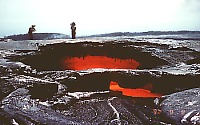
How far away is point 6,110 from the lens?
8.40ft

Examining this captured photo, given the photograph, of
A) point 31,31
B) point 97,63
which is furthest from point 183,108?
point 31,31

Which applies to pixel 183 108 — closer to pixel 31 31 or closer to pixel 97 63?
pixel 97 63

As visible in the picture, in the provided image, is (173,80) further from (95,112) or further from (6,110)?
(6,110)

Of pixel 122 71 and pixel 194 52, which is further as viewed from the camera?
pixel 194 52

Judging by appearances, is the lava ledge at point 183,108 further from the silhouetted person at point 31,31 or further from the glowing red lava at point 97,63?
the silhouetted person at point 31,31

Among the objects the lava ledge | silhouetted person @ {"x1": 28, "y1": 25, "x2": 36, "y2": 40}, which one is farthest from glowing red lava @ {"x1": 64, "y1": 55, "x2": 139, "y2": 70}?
the lava ledge

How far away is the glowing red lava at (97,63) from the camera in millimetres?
6066

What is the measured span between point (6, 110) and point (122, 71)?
6.02 ft

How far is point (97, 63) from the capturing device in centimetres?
686

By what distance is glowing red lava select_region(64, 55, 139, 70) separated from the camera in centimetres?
607

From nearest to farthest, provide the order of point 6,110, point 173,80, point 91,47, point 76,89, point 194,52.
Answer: point 6,110 → point 76,89 → point 173,80 → point 194,52 → point 91,47

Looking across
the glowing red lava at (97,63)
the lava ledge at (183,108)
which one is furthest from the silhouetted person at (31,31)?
the lava ledge at (183,108)

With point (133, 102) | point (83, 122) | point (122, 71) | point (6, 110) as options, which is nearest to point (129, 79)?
point (122, 71)

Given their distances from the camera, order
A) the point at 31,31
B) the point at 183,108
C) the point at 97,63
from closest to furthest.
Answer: the point at 183,108 → the point at 97,63 → the point at 31,31
